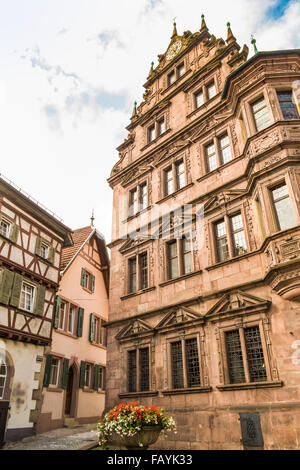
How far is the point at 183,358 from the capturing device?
43.0 ft

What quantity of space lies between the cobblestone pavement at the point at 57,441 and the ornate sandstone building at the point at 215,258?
2068mm

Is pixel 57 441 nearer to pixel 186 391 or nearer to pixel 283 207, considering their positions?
pixel 186 391

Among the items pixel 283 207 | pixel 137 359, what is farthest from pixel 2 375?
pixel 283 207

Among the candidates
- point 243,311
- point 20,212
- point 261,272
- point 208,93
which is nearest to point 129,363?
point 243,311

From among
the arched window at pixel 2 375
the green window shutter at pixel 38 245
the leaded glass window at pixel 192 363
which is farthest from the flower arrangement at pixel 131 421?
the green window shutter at pixel 38 245

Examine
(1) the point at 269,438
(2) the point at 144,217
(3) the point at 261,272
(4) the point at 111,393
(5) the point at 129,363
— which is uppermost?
(2) the point at 144,217

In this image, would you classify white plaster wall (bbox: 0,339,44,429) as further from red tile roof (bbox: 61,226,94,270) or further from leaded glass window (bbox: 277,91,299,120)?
leaded glass window (bbox: 277,91,299,120)

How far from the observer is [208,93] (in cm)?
1769

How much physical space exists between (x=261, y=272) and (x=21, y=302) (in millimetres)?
11004

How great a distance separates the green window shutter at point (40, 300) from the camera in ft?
57.6

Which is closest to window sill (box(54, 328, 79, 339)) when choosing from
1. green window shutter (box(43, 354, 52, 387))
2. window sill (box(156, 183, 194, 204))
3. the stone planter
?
green window shutter (box(43, 354, 52, 387))

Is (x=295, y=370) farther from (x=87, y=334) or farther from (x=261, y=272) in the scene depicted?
(x=87, y=334)

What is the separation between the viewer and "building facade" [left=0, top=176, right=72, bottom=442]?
1512 centimetres

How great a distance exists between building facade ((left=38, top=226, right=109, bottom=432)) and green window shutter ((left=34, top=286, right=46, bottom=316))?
5.20ft
